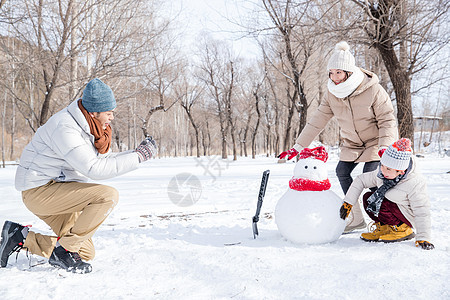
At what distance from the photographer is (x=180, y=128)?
40.7m

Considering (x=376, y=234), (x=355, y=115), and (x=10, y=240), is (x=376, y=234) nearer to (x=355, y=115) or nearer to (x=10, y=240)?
(x=355, y=115)

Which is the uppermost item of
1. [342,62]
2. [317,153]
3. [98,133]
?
[342,62]

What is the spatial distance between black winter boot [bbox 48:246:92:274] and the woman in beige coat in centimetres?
189

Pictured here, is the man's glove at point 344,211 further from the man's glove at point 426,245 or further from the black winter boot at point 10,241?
the black winter boot at point 10,241

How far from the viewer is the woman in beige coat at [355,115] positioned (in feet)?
9.09

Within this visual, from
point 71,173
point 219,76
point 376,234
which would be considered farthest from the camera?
point 219,76

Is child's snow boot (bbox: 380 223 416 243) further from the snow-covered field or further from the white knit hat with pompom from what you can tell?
the white knit hat with pompom

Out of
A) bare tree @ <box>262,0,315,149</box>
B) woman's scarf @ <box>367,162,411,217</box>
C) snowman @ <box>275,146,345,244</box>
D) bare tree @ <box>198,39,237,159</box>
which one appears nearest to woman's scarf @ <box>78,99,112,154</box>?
snowman @ <box>275,146,345,244</box>

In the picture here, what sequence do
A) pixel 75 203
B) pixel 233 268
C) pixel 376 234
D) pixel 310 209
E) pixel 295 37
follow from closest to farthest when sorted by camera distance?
1. pixel 233 268
2. pixel 75 203
3. pixel 310 209
4. pixel 376 234
5. pixel 295 37

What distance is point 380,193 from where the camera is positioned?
2.56 meters

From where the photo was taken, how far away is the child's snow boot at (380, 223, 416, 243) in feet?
8.36

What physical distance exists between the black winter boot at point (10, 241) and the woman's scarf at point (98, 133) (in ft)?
2.79

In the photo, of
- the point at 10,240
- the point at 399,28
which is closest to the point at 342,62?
the point at 10,240

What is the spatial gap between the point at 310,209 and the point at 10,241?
2.30m
